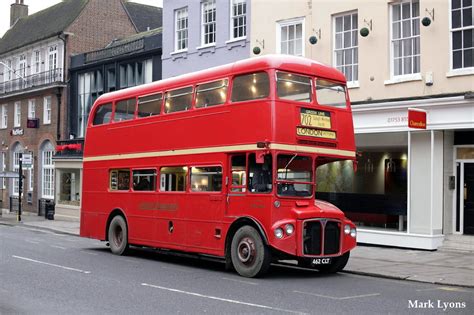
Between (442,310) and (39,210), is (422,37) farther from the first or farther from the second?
(39,210)

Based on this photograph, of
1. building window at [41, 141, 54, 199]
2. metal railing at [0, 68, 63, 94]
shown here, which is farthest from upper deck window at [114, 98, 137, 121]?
building window at [41, 141, 54, 199]

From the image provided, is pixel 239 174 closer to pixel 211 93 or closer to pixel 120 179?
pixel 211 93

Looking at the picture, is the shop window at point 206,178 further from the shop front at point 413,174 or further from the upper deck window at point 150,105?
the shop front at point 413,174

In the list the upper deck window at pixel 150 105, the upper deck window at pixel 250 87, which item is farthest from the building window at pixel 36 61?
the upper deck window at pixel 250 87

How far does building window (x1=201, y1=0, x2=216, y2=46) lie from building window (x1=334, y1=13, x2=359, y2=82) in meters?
6.54

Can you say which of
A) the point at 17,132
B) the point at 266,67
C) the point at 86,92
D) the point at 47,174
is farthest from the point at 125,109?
the point at 17,132

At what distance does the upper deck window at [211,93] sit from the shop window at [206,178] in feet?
4.90

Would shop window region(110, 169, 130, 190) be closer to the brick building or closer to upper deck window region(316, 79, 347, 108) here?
upper deck window region(316, 79, 347, 108)

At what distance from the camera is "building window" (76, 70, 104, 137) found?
112 feet

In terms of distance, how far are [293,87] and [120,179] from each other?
6.60 meters

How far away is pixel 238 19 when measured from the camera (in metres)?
23.9

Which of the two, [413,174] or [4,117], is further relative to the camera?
[4,117]

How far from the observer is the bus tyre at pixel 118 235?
667 inches

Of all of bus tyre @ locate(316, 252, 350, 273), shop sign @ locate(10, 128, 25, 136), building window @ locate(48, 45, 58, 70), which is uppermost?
building window @ locate(48, 45, 58, 70)
